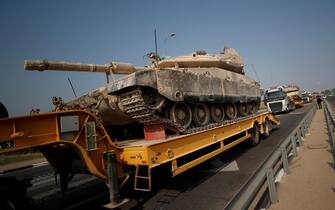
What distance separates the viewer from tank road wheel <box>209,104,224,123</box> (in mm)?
8586

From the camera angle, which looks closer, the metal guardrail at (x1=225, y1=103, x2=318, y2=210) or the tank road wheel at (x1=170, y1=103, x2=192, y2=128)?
the metal guardrail at (x1=225, y1=103, x2=318, y2=210)

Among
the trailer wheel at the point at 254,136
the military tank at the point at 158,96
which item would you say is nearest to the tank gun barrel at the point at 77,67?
the military tank at the point at 158,96

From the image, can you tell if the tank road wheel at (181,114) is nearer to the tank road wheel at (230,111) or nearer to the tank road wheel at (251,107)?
the tank road wheel at (230,111)

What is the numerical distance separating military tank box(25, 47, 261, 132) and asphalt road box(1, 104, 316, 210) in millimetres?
1349

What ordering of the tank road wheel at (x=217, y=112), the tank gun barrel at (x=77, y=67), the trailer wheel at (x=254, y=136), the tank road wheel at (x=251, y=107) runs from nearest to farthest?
1. the tank gun barrel at (x=77, y=67)
2. the tank road wheel at (x=217, y=112)
3. the trailer wheel at (x=254, y=136)
4. the tank road wheel at (x=251, y=107)

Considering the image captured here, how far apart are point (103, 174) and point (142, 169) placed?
886 millimetres

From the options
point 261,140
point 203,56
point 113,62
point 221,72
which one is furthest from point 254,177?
point 261,140

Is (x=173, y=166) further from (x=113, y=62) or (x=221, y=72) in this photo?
(x=221, y=72)

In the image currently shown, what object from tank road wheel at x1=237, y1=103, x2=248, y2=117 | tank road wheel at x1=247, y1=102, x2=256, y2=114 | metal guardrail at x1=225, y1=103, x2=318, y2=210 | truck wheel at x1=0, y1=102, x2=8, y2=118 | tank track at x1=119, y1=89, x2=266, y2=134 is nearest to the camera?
metal guardrail at x1=225, y1=103, x2=318, y2=210

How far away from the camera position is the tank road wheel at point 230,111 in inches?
382

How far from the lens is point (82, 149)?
4609 millimetres

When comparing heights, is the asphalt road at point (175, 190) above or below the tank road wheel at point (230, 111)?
below

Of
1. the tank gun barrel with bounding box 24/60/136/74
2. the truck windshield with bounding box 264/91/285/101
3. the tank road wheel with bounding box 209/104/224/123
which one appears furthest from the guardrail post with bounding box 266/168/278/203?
the truck windshield with bounding box 264/91/285/101

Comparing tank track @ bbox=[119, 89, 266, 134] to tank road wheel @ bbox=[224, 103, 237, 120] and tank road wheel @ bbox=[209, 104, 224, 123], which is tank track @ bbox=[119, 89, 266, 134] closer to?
tank road wheel @ bbox=[209, 104, 224, 123]
